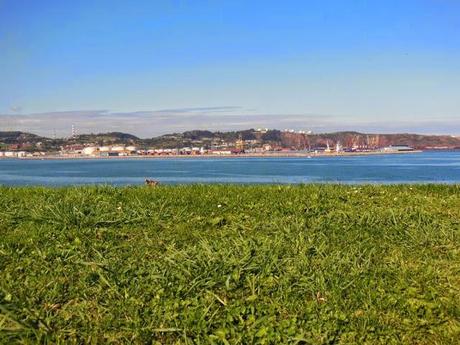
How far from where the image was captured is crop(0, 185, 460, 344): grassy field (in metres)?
5.06

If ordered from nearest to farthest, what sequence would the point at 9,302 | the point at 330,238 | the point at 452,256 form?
the point at 9,302 < the point at 452,256 < the point at 330,238

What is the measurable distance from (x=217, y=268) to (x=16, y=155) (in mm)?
185075

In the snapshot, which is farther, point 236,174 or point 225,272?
point 236,174

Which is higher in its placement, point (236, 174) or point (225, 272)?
point (225, 272)

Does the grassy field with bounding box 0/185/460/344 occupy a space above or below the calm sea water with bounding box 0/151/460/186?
above

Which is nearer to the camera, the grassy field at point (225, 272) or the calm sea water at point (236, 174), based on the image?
the grassy field at point (225, 272)

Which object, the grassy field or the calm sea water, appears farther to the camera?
the calm sea water

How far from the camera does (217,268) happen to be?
6.16m

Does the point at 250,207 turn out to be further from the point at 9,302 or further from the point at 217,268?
the point at 9,302

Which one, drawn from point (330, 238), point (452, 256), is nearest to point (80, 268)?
point (330, 238)

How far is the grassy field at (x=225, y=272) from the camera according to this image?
506cm

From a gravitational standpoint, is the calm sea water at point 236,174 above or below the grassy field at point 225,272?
below

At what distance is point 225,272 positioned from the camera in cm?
611

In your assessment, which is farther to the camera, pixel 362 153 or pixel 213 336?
pixel 362 153
